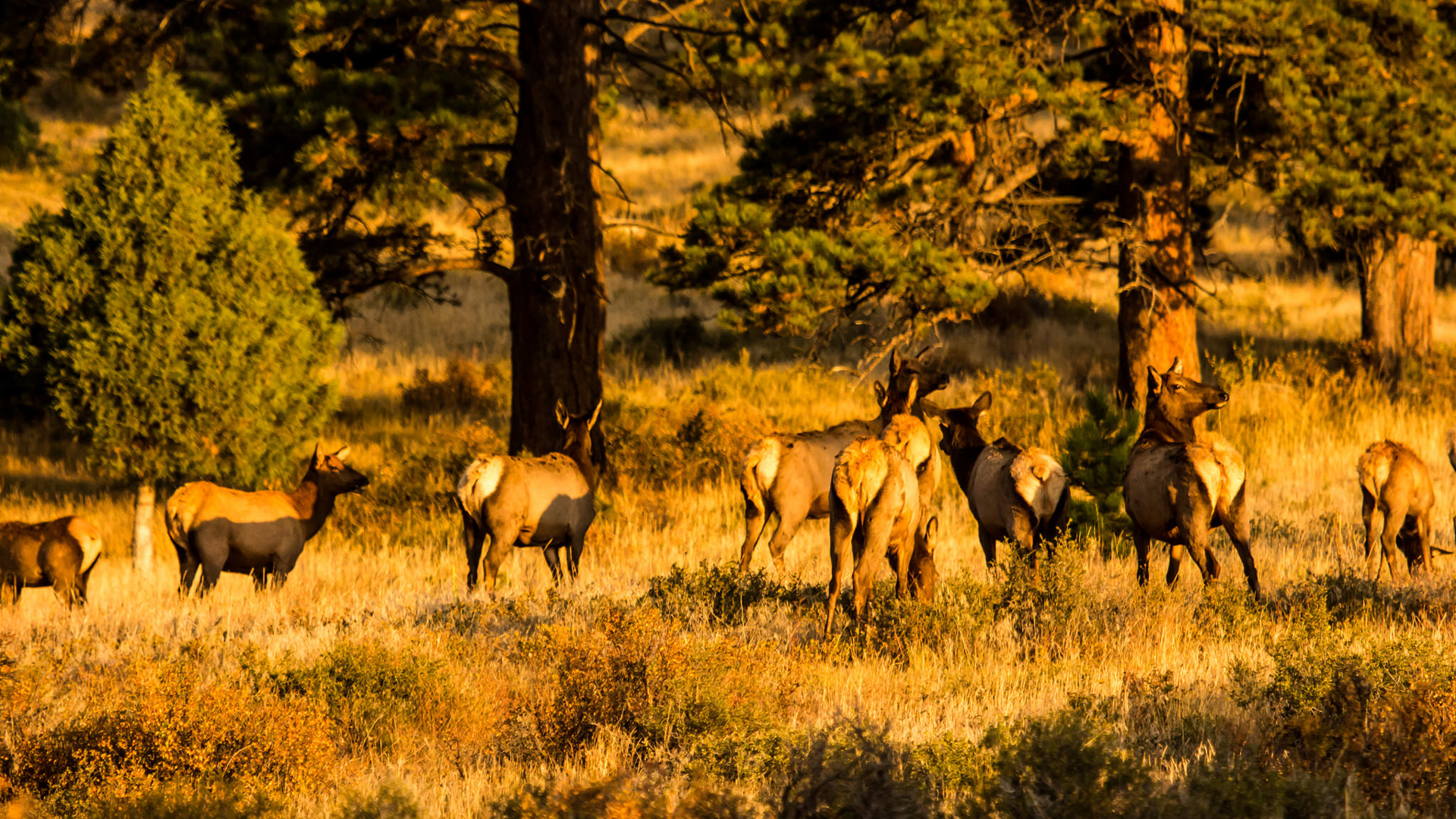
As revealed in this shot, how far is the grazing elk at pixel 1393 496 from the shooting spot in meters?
8.94

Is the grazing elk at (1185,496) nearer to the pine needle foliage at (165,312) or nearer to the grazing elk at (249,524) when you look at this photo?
the grazing elk at (249,524)

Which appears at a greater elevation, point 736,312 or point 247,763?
point 736,312

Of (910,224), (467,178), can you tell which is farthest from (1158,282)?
(467,178)

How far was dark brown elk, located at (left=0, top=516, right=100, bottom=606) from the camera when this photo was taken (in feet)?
30.7

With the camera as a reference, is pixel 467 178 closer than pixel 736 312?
No

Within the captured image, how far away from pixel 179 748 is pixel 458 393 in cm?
1571

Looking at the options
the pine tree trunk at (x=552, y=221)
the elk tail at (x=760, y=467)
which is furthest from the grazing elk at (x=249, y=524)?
the elk tail at (x=760, y=467)

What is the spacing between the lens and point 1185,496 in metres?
7.87

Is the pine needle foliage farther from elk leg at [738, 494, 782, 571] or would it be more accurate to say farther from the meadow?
elk leg at [738, 494, 782, 571]

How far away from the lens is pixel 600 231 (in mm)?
14414

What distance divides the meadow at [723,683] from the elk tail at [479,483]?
673mm

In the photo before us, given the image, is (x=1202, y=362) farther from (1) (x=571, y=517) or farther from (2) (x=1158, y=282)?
(1) (x=571, y=517)

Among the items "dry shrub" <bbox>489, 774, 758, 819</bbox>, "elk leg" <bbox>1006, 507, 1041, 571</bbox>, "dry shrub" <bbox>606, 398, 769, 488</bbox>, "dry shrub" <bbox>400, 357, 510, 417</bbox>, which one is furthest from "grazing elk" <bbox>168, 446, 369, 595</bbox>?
"dry shrub" <bbox>400, 357, 510, 417</bbox>

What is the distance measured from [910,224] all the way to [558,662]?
838 centimetres
